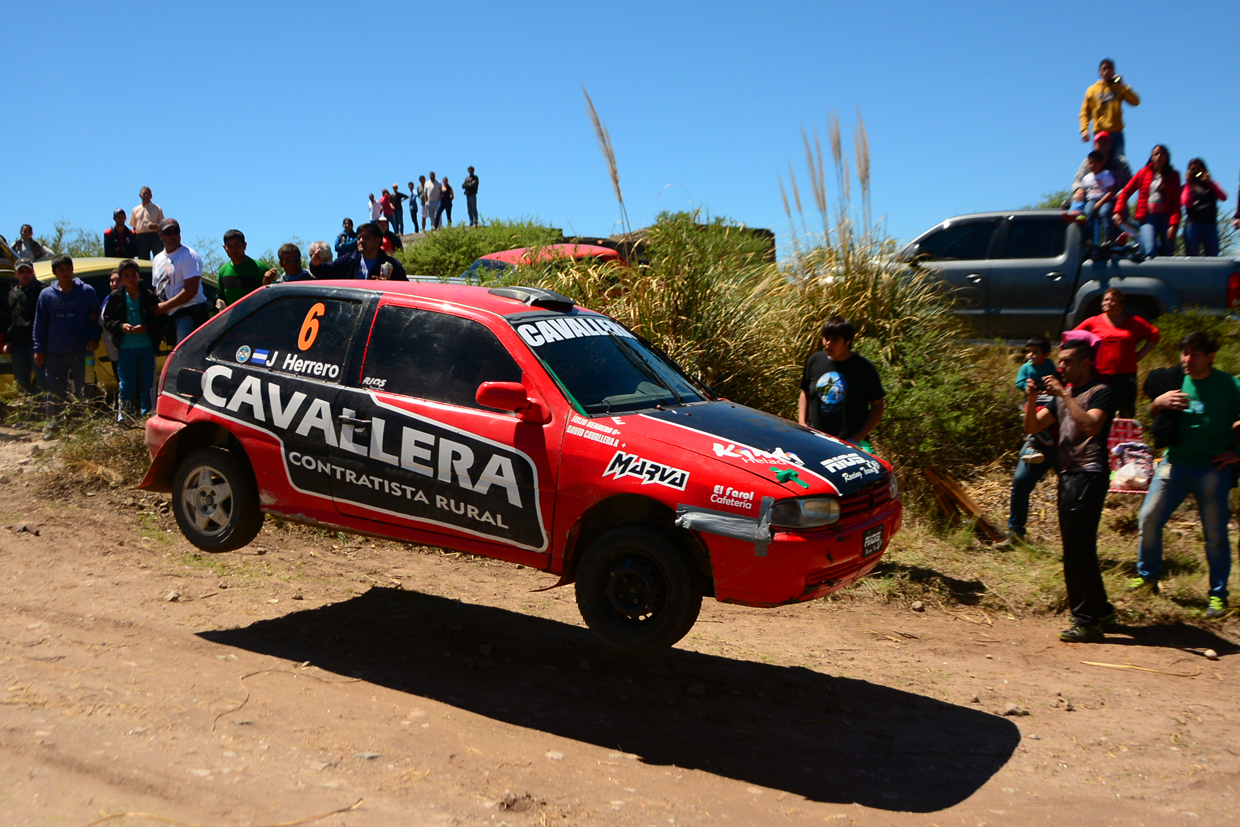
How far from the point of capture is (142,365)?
9484 mm

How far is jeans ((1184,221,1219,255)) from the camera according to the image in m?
11.3

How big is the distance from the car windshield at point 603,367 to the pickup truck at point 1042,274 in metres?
5.57

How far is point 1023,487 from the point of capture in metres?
7.75

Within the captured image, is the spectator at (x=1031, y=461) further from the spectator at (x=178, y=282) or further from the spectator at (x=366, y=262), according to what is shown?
the spectator at (x=178, y=282)

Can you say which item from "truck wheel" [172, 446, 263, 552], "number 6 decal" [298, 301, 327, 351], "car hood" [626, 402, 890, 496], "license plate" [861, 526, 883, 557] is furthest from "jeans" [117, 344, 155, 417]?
"license plate" [861, 526, 883, 557]

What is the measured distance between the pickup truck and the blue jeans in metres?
4.22

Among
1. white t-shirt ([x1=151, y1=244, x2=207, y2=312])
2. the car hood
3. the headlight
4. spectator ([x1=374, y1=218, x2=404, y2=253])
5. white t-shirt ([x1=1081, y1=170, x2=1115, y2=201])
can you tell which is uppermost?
white t-shirt ([x1=1081, y1=170, x2=1115, y2=201])

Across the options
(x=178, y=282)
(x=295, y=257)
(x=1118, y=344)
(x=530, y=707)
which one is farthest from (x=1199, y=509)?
(x=178, y=282)

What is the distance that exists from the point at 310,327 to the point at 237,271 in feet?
12.6

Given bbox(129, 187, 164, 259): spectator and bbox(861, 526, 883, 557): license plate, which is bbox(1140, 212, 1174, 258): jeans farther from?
bbox(129, 187, 164, 259): spectator

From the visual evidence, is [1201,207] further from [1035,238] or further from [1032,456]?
[1032,456]

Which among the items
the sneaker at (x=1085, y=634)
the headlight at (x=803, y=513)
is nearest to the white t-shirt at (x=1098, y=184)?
the sneaker at (x=1085, y=634)

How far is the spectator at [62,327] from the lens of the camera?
9.95 meters

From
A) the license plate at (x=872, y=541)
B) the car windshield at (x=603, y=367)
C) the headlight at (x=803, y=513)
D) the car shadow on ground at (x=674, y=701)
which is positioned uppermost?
the car windshield at (x=603, y=367)
